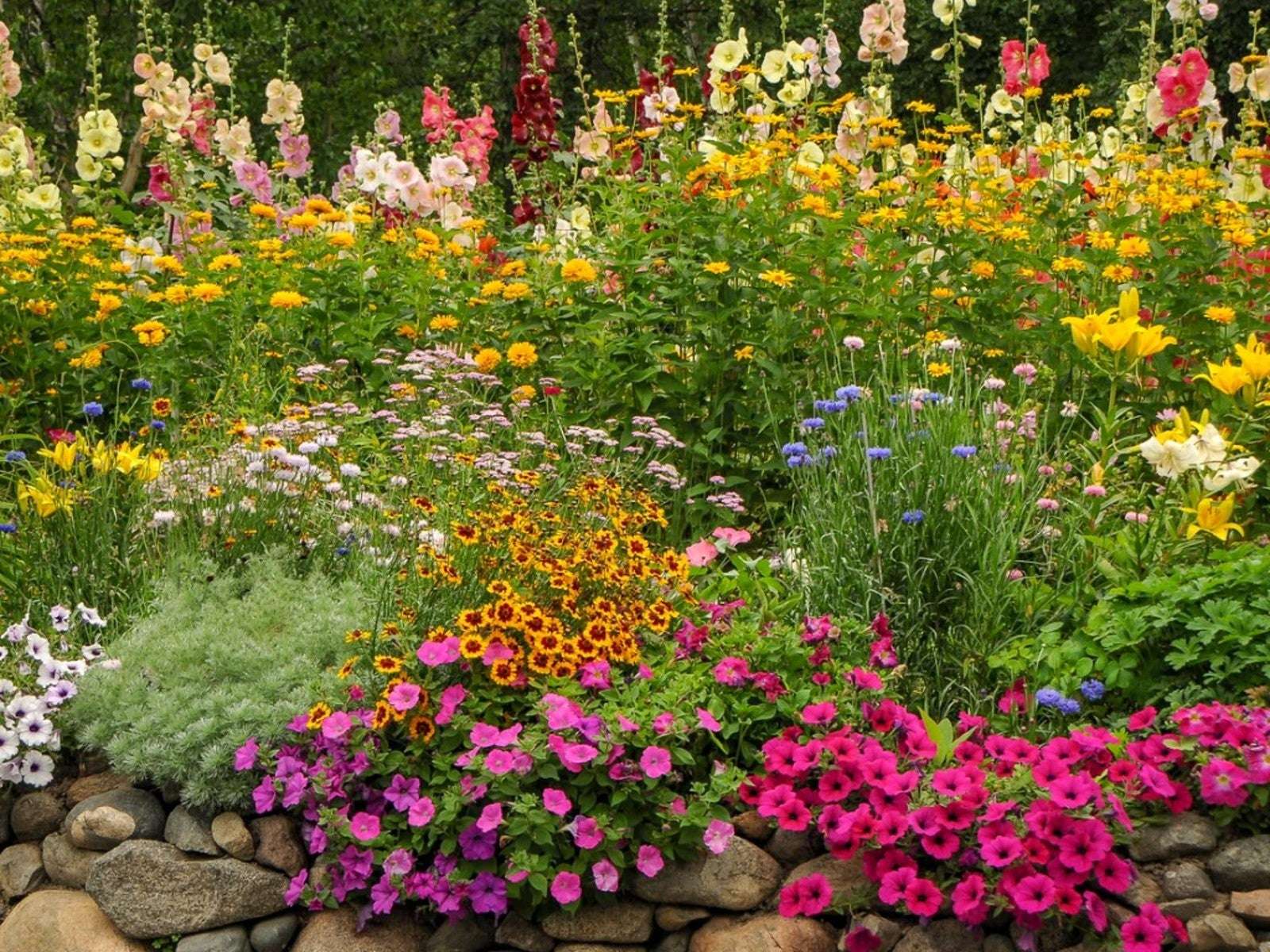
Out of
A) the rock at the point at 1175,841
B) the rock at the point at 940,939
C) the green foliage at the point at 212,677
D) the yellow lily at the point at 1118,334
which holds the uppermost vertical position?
the yellow lily at the point at 1118,334

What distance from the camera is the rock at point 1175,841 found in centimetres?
302

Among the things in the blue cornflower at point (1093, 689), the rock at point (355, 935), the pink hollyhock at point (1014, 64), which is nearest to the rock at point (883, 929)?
the blue cornflower at point (1093, 689)

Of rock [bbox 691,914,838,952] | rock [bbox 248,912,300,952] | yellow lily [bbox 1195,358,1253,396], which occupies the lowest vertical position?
rock [bbox 248,912,300,952]

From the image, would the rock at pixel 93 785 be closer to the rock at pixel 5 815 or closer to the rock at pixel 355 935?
the rock at pixel 5 815

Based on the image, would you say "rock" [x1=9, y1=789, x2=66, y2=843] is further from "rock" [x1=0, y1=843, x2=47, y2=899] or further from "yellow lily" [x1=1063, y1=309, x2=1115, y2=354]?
"yellow lily" [x1=1063, y1=309, x2=1115, y2=354]

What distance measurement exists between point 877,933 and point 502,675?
934 millimetres

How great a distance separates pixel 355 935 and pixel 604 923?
525 millimetres

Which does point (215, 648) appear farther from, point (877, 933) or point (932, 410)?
point (932, 410)

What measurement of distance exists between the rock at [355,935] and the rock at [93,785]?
0.62 m

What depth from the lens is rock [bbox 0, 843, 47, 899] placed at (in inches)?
137

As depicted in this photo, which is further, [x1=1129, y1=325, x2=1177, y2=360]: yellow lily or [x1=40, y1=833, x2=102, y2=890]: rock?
[x1=1129, y1=325, x2=1177, y2=360]: yellow lily

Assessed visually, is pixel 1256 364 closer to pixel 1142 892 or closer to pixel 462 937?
pixel 1142 892

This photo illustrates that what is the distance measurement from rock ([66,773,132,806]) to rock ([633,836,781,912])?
4.12ft

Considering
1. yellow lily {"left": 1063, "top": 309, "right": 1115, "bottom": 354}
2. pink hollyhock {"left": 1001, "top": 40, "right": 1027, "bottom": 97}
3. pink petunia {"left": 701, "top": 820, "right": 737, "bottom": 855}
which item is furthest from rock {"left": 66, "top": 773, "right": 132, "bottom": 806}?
pink hollyhock {"left": 1001, "top": 40, "right": 1027, "bottom": 97}
